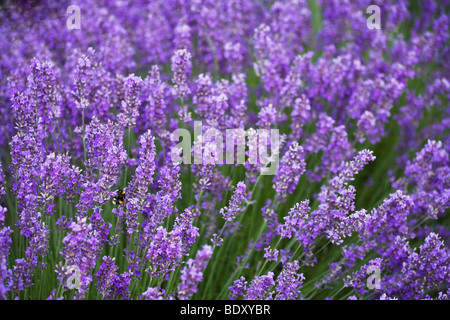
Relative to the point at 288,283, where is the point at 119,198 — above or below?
above

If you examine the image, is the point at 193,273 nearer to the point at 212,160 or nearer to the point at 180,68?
the point at 212,160

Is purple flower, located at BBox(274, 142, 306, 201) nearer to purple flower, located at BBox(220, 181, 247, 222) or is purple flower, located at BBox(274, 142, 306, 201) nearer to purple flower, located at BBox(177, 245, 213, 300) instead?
purple flower, located at BBox(220, 181, 247, 222)

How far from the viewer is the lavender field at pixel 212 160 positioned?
1.79 m

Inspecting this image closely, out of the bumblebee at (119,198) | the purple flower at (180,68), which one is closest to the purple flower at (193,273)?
the bumblebee at (119,198)

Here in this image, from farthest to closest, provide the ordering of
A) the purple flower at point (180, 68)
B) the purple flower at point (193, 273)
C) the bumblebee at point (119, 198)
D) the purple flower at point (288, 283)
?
the purple flower at point (180, 68)
the bumblebee at point (119, 198)
the purple flower at point (288, 283)
the purple flower at point (193, 273)

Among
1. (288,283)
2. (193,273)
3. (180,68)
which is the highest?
(180,68)

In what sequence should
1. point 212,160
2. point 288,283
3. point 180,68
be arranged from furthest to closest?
point 180,68 → point 212,160 → point 288,283

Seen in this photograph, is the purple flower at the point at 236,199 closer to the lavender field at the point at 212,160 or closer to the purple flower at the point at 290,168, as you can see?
the lavender field at the point at 212,160

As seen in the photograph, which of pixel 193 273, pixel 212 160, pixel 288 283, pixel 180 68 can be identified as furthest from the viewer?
pixel 180 68

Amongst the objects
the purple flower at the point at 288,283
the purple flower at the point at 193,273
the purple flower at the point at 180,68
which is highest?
the purple flower at the point at 180,68

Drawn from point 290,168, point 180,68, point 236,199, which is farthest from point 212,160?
point 180,68

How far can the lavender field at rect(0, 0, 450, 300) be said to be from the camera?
1.79m

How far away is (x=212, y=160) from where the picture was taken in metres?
1.93

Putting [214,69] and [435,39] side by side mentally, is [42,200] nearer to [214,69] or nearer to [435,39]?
[214,69]
